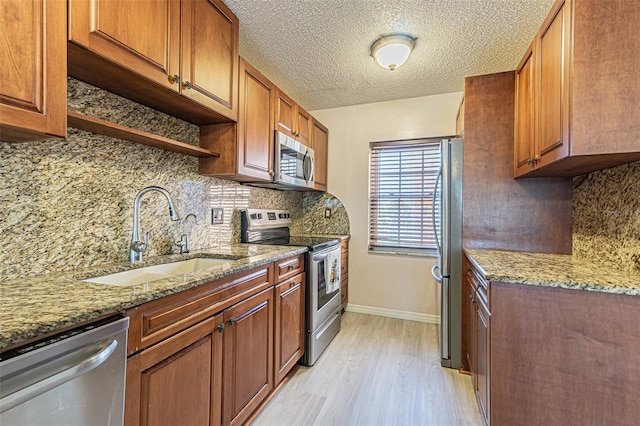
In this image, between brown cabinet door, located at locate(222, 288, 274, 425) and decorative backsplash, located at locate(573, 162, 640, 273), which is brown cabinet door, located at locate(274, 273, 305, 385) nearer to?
brown cabinet door, located at locate(222, 288, 274, 425)

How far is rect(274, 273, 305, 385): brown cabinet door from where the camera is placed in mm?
1839

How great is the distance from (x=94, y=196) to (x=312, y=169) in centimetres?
→ 193

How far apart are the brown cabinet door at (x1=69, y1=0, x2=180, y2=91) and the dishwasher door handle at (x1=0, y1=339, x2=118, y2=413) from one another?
103cm

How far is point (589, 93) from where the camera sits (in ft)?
4.12

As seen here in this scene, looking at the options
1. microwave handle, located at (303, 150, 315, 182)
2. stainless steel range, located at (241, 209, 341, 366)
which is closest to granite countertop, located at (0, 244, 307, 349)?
stainless steel range, located at (241, 209, 341, 366)

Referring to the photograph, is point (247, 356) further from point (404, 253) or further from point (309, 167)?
point (404, 253)

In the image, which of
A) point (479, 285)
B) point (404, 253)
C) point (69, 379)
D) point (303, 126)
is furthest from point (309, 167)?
point (69, 379)

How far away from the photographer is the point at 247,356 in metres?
1.54

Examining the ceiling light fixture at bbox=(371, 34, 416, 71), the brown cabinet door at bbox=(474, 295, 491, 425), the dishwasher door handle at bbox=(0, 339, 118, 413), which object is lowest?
the brown cabinet door at bbox=(474, 295, 491, 425)

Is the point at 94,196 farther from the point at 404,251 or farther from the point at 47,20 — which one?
the point at 404,251

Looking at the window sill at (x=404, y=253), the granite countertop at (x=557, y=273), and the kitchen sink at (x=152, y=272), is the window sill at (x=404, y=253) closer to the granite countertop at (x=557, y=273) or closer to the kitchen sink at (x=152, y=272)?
the granite countertop at (x=557, y=273)

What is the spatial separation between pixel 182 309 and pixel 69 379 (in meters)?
0.41

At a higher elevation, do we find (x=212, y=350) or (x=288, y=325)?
(x=212, y=350)

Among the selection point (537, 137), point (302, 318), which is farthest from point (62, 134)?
point (537, 137)
